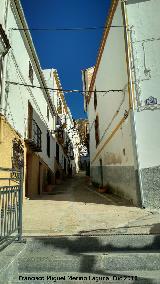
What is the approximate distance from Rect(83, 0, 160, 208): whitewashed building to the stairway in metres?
3.78

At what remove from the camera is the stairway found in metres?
3.67

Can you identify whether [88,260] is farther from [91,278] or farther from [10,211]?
[10,211]

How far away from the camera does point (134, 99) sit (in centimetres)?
896

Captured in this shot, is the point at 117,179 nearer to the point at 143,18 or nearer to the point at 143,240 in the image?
the point at 143,18

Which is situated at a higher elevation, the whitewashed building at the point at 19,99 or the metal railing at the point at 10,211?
the whitewashed building at the point at 19,99

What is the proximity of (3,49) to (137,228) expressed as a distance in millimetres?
7419

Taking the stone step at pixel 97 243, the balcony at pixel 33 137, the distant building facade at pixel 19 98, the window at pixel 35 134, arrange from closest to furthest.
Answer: the stone step at pixel 97 243
the distant building facade at pixel 19 98
the balcony at pixel 33 137
the window at pixel 35 134

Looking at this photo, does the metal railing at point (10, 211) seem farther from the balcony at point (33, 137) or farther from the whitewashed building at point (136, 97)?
the balcony at point (33, 137)

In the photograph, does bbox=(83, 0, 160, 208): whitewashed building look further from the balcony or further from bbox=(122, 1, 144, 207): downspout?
the balcony

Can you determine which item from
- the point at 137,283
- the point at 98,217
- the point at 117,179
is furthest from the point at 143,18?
the point at 137,283

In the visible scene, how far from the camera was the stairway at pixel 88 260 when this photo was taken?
3666 millimetres

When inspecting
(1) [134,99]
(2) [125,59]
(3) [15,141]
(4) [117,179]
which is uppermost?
(2) [125,59]

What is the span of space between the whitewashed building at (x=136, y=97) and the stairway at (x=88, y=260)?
3.78m

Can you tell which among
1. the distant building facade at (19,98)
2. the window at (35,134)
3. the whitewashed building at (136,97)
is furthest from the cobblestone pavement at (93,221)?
the window at (35,134)
